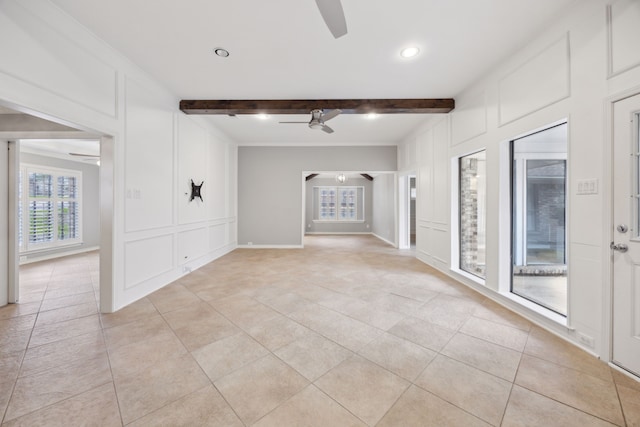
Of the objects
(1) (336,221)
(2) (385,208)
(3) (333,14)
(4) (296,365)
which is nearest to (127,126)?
(3) (333,14)

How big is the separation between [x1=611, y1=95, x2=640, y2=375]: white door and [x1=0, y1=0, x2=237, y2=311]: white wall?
4597 mm

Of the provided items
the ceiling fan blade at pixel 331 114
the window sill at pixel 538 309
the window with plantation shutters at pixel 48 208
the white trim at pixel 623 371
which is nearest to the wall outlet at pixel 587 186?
the window sill at pixel 538 309

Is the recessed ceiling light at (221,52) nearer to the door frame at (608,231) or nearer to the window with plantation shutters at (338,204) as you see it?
the door frame at (608,231)

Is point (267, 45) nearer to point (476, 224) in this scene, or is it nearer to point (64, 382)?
point (64, 382)

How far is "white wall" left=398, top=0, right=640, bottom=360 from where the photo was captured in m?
1.80

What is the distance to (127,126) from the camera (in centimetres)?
289

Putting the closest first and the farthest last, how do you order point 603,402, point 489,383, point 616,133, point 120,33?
point 603,402
point 489,383
point 616,133
point 120,33

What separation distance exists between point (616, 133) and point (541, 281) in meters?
2.85

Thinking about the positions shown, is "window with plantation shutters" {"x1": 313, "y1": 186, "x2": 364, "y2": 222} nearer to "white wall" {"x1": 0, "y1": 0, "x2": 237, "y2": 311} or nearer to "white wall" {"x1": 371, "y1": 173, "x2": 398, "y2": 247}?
"white wall" {"x1": 371, "y1": 173, "x2": 398, "y2": 247}

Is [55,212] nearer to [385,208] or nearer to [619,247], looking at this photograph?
[385,208]

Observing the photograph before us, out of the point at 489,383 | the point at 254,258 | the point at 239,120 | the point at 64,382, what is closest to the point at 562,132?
the point at 489,383

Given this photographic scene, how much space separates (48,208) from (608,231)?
9612 mm

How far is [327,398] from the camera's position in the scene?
1.46 m

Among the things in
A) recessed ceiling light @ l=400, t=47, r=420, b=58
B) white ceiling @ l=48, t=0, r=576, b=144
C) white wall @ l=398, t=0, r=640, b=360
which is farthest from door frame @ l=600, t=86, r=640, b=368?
recessed ceiling light @ l=400, t=47, r=420, b=58
